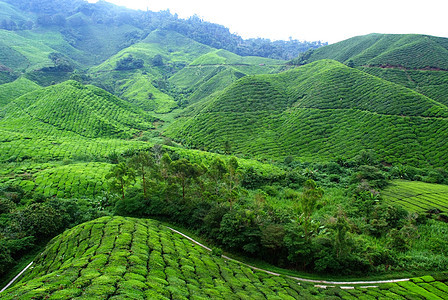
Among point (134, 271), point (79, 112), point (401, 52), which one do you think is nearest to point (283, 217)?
point (134, 271)

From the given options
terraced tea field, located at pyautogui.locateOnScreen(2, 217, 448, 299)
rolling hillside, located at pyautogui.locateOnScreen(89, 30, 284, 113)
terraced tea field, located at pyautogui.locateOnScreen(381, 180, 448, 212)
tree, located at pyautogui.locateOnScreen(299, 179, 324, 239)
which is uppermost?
rolling hillside, located at pyautogui.locateOnScreen(89, 30, 284, 113)

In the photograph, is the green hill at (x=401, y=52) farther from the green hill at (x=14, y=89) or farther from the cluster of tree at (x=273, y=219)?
the green hill at (x=14, y=89)

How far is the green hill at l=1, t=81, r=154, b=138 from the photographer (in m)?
90.9

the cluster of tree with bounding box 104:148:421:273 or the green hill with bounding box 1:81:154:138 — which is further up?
the green hill with bounding box 1:81:154:138

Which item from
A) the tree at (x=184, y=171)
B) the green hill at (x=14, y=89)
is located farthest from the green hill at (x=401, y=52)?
the green hill at (x=14, y=89)

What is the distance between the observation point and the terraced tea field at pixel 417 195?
39806mm

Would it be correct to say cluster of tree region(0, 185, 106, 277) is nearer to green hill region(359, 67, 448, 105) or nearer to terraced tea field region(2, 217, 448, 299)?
terraced tea field region(2, 217, 448, 299)

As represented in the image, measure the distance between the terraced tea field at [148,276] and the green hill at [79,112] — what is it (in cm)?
7068

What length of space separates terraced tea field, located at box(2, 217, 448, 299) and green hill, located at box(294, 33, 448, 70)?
5099 inches

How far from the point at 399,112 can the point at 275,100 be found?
45.7 meters

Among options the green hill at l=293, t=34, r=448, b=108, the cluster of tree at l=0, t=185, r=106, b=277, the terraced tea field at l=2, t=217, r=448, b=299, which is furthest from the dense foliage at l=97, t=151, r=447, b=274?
the green hill at l=293, t=34, r=448, b=108

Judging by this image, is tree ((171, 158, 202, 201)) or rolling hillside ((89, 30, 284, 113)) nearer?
tree ((171, 158, 202, 201))

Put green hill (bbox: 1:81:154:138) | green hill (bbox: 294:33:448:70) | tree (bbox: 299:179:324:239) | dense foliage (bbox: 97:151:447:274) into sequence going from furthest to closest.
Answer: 1. green hill (bbox: 294:33:448:70)
2. green hill (bbox: 1:81:154:138)
3. dense foliage (bbox: 97:151:447:274)
4. tree (bbox: 299:179:324:239)

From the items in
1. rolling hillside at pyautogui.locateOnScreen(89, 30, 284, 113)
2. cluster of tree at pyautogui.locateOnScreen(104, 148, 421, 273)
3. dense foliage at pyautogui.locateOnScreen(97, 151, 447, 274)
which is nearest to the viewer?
dense foliage at pyautogui.locateOnScreen(97, 151, 447, 274)
